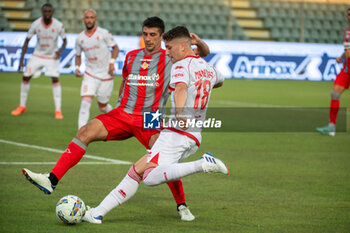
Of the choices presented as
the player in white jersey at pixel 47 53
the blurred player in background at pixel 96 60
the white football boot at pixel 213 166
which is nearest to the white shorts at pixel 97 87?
the blurred player in background at pixel 96 60

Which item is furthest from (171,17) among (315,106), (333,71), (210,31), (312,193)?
(312,193)

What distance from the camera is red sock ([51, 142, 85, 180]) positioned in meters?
5.97

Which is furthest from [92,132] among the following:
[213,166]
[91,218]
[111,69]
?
[111,69]

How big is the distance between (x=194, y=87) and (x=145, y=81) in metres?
1.32

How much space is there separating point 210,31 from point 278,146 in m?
21.8

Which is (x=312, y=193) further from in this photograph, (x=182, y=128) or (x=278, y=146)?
(x=278, y=146)

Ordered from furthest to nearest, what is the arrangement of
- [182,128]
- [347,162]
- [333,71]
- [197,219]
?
[333,71], [347,162], [197,219], [182,128]

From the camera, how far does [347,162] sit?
9.41 meters

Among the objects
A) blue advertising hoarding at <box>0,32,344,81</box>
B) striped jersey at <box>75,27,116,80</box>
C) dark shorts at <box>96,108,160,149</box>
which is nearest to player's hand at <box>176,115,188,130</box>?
dark shorts at <box>96,108,160,149</box>

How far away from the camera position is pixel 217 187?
741 centimetres

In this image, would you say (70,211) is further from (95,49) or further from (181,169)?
(95,49)

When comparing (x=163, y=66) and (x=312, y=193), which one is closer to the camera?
(x=163, y=66)

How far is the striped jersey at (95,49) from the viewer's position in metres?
11.5

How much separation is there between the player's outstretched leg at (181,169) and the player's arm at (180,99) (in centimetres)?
36
